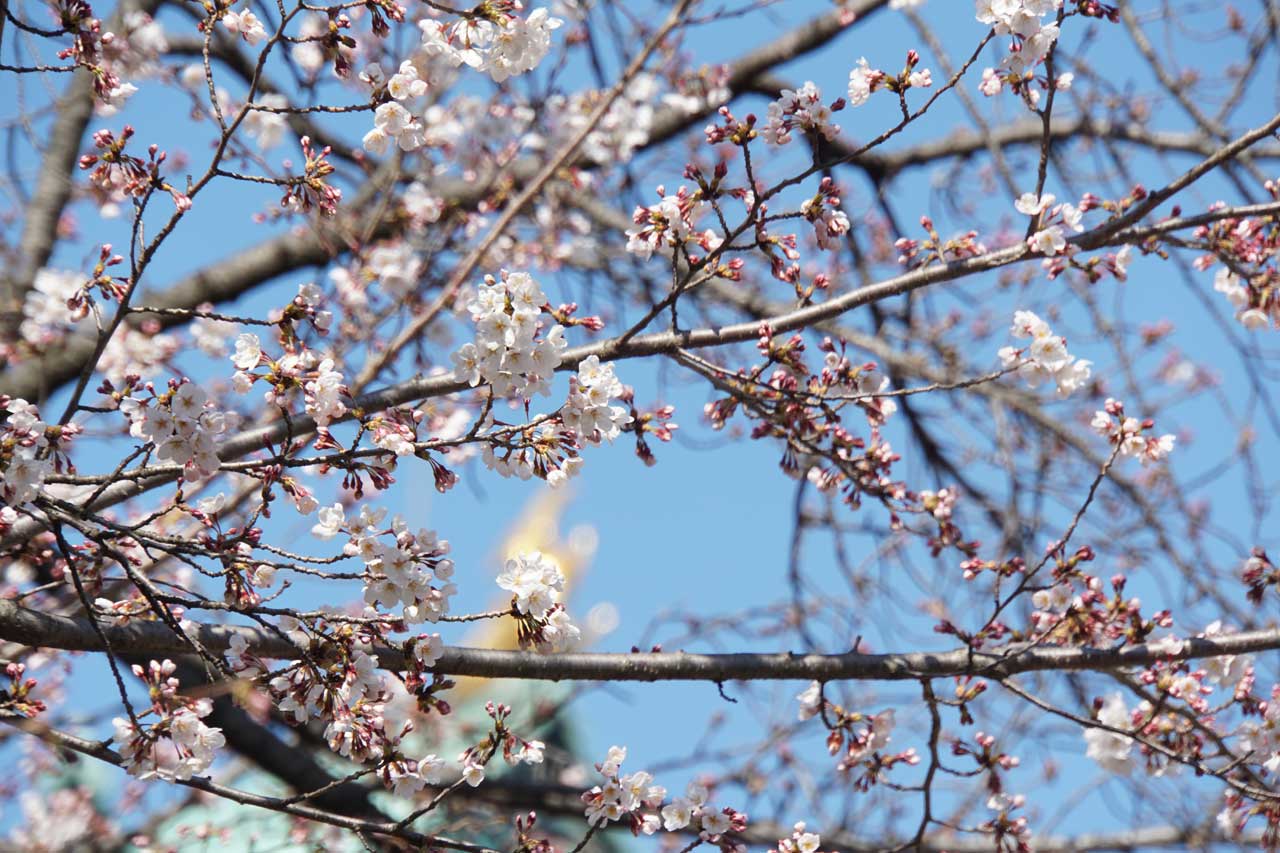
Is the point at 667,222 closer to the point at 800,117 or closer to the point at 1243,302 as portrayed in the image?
the point at 800,117

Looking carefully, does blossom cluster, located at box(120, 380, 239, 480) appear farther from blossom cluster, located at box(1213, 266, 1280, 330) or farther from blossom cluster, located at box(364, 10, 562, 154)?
blossom cluster, located at box(1213, 266, 1280, 330)

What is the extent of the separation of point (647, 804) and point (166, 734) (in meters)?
1.01

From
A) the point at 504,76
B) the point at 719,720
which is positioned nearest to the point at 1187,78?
the point at 719,720

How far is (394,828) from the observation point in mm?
2268

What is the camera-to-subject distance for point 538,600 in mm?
2307

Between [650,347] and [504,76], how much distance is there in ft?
2.17

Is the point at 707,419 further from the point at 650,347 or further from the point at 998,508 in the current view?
the point at 998,508

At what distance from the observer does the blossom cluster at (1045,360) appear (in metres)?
2.69

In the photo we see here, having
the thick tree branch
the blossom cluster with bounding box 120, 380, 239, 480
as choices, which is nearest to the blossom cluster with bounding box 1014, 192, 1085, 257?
the thick tree branch

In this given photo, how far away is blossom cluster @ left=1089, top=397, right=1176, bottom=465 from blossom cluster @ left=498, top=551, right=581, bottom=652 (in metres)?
1.35

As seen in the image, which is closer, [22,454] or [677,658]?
[22,454]

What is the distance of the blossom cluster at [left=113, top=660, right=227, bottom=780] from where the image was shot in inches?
81.6

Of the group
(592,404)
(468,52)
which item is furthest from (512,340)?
(468,52)

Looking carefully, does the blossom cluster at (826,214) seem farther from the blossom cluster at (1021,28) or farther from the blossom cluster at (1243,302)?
the blossom cluster at (1243,302)
